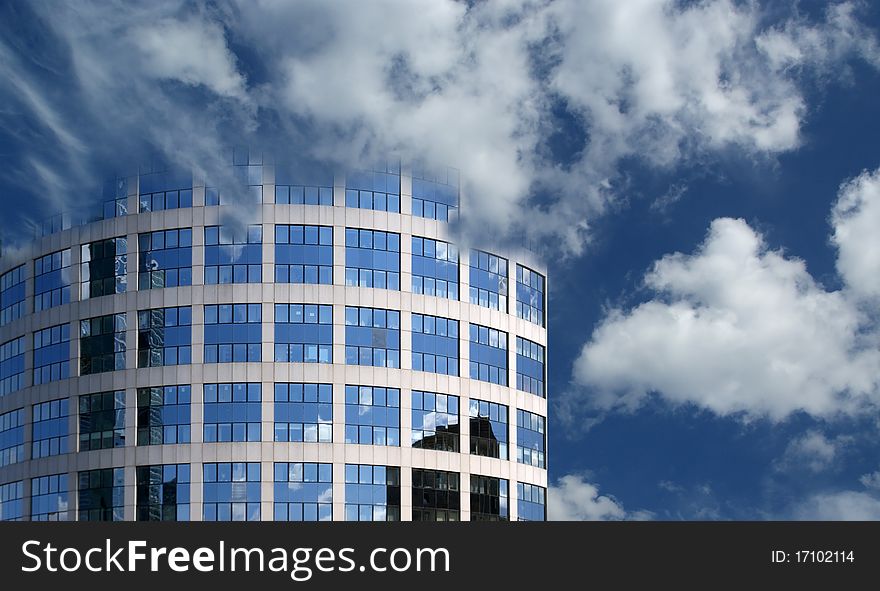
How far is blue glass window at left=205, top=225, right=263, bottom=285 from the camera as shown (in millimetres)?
100750

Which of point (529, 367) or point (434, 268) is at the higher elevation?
point (434, 268)

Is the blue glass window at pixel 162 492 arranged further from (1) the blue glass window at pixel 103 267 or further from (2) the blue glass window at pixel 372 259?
(2) the blue glass window at pixel 372 259

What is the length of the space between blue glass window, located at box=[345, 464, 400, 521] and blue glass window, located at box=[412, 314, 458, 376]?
9.15 meters

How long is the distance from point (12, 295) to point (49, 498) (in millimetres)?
18765

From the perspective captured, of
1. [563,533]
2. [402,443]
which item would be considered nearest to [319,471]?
[402,443]

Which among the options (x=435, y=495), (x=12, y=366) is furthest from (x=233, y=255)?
(x=435, y=495)

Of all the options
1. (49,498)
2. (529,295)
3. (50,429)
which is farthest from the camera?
(529,295)

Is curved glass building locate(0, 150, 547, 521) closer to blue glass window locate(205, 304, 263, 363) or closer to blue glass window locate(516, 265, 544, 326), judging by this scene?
blue glass window locate(205, 304, 263, 363)

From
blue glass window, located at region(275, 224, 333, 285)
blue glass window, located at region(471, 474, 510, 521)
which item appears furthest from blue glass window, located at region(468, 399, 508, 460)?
blue glass window, located at region(275, 224, 333, 285)

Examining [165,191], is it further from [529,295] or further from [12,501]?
[529,295]

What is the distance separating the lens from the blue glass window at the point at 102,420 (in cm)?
10044

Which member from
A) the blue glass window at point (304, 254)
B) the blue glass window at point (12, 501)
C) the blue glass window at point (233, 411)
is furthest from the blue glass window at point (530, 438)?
the blue glass window at point (12, 501)

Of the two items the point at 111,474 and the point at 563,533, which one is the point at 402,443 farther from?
the point at 563,533

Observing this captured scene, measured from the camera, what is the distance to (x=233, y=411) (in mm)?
98812
